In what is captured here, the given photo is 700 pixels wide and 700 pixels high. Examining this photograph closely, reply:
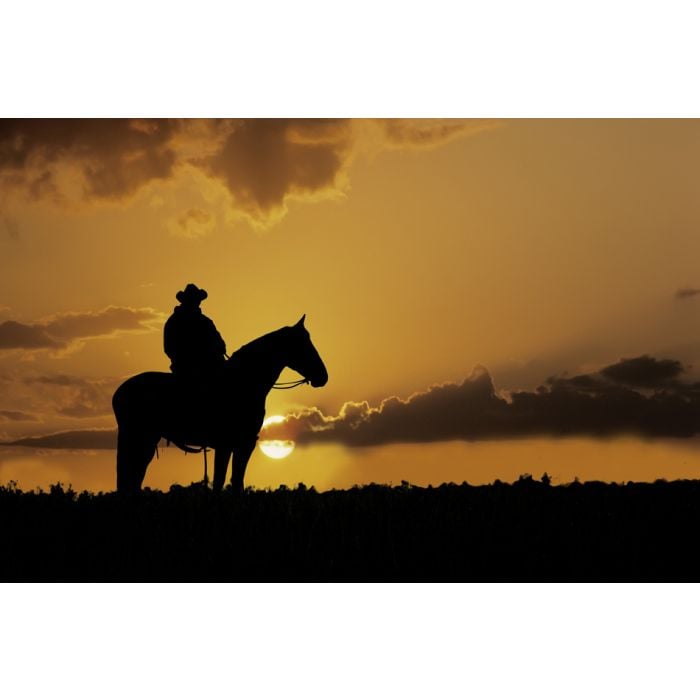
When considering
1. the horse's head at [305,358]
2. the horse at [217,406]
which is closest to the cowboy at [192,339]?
the horse at [217,406]

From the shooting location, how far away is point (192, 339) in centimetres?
1404

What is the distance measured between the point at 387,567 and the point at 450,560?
26.4 inches

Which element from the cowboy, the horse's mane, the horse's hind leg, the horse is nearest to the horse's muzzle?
the horse

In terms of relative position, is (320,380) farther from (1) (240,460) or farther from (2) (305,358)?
(1) (240,460)

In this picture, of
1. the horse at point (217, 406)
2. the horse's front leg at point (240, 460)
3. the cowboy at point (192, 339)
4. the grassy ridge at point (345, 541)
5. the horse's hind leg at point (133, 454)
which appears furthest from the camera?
the horse's hind leg at point (133, 454)

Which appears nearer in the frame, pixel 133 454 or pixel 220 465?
pixel 220 465

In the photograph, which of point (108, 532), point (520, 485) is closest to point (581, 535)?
point (520, 485)

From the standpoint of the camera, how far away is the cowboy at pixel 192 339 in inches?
551

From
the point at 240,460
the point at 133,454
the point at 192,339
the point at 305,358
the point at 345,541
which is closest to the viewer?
the point at 345,541

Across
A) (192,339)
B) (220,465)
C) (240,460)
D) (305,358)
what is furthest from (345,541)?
(192,339)

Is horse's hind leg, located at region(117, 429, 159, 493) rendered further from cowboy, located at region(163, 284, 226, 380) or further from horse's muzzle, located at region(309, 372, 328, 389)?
horse's muzzle, located at region(309, 372, 328, 389)

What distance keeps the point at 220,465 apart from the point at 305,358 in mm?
1852

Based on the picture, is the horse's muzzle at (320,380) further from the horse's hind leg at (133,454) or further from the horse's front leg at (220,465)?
the horse's hind leg at (133,454)

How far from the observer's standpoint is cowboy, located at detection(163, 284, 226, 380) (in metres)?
14.0
